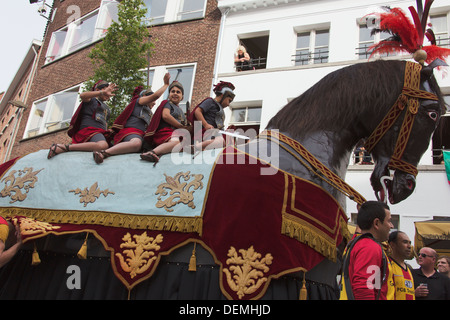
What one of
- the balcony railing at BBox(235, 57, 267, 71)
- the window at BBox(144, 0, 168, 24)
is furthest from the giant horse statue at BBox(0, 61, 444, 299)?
the window at BBox(144, 0, 168, 24)

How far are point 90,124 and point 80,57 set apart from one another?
53.1ft

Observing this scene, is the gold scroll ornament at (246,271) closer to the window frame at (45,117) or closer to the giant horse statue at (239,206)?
the giant horse statue at (239,206)

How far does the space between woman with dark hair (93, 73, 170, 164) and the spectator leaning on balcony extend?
35.2ft

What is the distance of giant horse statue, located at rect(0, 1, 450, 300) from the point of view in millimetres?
2879

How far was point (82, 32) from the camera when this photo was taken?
20797 millimetres

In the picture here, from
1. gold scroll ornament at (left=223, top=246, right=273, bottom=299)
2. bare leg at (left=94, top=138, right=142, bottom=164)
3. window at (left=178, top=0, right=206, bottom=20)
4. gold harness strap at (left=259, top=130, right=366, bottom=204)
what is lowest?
gold scroll ornament at (left=223, top=246, right=273, bottom=299)

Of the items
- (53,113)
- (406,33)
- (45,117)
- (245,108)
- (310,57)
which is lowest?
(406,33)

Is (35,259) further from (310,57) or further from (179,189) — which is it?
(310,57)

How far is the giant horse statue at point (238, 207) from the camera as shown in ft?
9.45

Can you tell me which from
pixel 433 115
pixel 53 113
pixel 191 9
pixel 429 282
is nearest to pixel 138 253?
pixel 433 115

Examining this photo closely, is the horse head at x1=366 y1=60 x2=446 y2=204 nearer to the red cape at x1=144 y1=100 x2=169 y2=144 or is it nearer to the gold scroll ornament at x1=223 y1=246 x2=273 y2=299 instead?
the gold scroll ornament at x1=223 y1=246 x2=273 y2=299

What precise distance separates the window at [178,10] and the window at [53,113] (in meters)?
4.99

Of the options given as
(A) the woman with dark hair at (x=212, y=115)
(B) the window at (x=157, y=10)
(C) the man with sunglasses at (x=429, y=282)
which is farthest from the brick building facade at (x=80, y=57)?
(C) the man with sunglasses at (x=429, y=282)

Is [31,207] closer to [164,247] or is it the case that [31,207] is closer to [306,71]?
[164,247]
